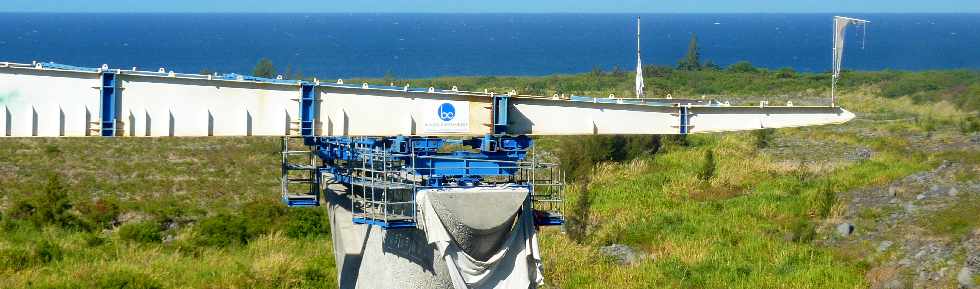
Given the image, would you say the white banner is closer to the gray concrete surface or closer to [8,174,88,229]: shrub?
the gray concrete surface

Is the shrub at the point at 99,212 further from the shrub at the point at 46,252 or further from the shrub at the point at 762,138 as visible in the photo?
the shrub at the point at 762,138

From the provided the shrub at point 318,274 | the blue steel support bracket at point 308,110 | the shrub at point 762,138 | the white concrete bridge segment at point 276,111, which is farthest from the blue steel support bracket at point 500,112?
the shrub at point 762,138

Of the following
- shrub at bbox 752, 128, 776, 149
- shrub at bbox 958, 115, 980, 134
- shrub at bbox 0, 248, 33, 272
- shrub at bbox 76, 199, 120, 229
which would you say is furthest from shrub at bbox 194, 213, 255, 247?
shrub at bbox 958, 115, 980, 134

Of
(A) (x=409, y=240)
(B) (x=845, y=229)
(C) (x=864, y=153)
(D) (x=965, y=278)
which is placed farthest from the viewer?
(C) (x=864, y=153)

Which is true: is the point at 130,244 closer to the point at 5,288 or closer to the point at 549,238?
the point at 5,288

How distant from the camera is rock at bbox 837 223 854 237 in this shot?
25062 mm

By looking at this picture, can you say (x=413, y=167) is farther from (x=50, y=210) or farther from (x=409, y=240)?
(x=50, y=210)

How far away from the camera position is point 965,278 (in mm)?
20312

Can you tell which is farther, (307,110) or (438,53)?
(438,53)

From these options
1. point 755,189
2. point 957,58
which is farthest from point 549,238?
point 957,58

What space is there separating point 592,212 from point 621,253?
12.2ft

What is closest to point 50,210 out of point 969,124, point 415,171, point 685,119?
point 415,171

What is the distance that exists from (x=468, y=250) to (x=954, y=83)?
44.6m

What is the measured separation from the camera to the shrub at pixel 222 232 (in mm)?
24078
